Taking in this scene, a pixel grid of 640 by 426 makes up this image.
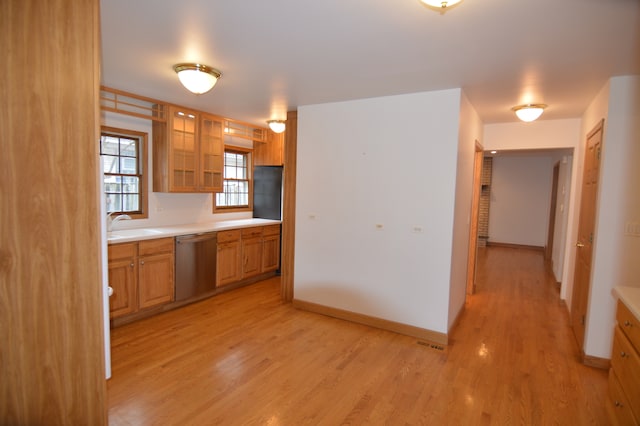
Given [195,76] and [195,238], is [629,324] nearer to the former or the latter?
[195,76]

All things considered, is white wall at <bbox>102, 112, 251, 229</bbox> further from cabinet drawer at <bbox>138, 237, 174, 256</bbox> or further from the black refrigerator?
the black refrigerator

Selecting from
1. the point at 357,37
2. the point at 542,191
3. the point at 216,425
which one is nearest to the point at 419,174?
the point at 357,37

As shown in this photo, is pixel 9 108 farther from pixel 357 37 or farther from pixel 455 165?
pixel 455 165

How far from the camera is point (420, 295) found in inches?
134

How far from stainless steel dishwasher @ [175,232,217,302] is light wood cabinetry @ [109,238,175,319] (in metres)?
0.10

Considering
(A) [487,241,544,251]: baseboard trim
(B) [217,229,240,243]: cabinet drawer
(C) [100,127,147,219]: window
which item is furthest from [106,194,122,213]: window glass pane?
(A) [487,241,544,251]: baseboard trim

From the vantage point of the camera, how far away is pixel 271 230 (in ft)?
17.7

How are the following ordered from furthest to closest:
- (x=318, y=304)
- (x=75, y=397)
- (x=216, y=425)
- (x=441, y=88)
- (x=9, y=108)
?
(x=318, y=304)
(x=441, y=88)
(x=216, y=425)
(x=75, y=397)
(x=9, y=108)

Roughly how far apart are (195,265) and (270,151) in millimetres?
2415

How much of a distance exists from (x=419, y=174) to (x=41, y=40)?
116 inches

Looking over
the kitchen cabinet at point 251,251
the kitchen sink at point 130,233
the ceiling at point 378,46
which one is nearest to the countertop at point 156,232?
the kitchen sink at point 130,233

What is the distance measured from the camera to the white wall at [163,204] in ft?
13.0

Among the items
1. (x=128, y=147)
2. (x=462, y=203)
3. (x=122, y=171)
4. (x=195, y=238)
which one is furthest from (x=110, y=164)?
(x=462, y=203)

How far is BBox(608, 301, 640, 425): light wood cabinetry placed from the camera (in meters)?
1.72
